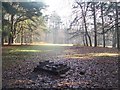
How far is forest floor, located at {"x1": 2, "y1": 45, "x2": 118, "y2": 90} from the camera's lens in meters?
3.04

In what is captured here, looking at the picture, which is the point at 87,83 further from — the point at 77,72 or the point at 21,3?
the point at 21,3

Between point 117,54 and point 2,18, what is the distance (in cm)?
172

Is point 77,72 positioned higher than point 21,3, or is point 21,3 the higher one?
point 21,3

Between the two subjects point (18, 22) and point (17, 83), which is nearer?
point (17, 83)

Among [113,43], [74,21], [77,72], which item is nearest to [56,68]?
[77,72]

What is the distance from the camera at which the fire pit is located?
311cm

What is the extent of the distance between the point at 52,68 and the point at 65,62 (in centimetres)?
21

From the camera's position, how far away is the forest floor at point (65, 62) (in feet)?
9.99

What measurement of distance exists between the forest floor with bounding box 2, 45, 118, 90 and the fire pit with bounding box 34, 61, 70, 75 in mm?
52

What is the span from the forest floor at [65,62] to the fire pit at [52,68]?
0.05 m

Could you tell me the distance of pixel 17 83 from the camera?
Result: 10.0 ft

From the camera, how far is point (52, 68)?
3.15 metres

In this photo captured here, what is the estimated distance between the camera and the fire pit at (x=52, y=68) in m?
3.11

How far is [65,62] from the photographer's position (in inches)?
127
